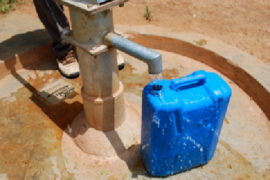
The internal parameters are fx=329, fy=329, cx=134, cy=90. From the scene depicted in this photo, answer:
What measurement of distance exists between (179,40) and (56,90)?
133 cm

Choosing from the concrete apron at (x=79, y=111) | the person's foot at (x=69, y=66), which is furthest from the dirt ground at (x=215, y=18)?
the person's foot at (x=69, y=66)

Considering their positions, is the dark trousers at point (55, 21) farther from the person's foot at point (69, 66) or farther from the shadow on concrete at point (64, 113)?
the shadow on concrete at point (64, 113)

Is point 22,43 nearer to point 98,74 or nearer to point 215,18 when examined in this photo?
point 98,74

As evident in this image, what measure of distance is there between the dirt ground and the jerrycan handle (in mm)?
1668

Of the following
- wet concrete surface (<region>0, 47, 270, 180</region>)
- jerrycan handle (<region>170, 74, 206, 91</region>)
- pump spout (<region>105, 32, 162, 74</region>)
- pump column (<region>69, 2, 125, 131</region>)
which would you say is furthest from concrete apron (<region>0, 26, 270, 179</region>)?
pump spout (<region>105, 32, 162, 74</region>)

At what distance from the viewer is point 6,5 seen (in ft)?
13.7

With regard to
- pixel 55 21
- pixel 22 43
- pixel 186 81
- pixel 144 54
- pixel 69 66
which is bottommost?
pixel 69 66

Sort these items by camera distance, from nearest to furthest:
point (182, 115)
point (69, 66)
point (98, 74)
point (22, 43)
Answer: point (182, 115) < point (98, 74) < point (69, 66) < point (22, 43)

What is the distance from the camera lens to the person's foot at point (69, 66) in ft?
10.6

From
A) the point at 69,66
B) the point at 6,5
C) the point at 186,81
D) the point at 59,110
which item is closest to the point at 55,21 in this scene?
the point at 69,66

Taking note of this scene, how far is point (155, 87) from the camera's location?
1.86 metres

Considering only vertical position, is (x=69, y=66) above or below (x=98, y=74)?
below

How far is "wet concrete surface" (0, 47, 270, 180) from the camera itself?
7.84 ft

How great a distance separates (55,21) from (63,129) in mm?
1020
